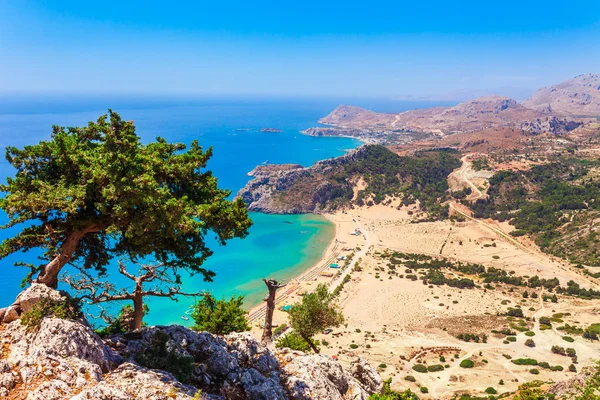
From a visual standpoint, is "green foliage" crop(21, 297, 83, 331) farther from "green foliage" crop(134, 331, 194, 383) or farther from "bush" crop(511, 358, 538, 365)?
"bush" crop(511, 358, 538, 365)

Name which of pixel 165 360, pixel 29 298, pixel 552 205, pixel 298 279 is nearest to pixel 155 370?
pixel 165 360

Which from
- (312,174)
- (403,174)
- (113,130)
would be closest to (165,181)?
(113,130)

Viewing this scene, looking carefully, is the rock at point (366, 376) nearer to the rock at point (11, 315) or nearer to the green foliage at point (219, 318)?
the green foliage at point (219, 318)

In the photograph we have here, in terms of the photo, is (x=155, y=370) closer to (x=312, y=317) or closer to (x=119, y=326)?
(x=119, y=326)

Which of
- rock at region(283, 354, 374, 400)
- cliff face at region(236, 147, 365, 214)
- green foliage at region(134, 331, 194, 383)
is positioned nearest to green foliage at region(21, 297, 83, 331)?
green foliage at region(134, 331, 194, 383)

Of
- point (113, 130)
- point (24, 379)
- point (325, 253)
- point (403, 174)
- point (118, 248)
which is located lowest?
point (325, 253)

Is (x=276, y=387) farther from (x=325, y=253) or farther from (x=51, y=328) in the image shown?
(x=325, y=253)

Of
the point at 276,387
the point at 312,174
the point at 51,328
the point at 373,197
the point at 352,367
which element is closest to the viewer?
the point at 51,328

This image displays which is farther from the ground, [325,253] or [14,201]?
[14,201]
